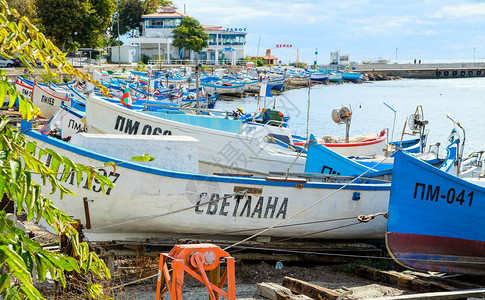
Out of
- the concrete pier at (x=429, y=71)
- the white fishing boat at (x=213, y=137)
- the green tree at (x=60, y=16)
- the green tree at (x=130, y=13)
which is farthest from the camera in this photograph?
the concrete pier at (x=429, y=71)

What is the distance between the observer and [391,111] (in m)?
58.1

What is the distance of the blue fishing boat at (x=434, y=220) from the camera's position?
913 centimetres

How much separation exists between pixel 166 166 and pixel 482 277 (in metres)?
5.42

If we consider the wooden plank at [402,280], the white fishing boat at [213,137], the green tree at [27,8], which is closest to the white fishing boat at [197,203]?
the wooden plank at [402,280]

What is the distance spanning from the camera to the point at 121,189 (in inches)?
359

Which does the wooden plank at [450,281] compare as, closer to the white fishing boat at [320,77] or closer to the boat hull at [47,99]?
the boat hull at [47,99]

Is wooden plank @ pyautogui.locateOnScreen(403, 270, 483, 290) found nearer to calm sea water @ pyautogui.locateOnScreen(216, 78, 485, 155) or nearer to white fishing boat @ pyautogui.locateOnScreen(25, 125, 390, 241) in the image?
white fishing boat @ pyautogui.locateOnScreen(25, 125, 390, 241)

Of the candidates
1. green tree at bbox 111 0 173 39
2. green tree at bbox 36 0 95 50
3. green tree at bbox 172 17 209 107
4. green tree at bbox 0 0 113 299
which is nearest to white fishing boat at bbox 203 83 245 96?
green tree at bbox 36 0 95 50

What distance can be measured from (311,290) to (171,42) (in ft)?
231

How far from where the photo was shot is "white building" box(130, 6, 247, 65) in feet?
245

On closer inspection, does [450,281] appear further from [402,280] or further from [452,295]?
[452,295]

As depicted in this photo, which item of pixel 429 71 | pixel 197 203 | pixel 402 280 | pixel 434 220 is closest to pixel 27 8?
pixel 197 203

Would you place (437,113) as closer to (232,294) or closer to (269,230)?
(269,230)

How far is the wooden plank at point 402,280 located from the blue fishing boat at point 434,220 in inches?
13.9
